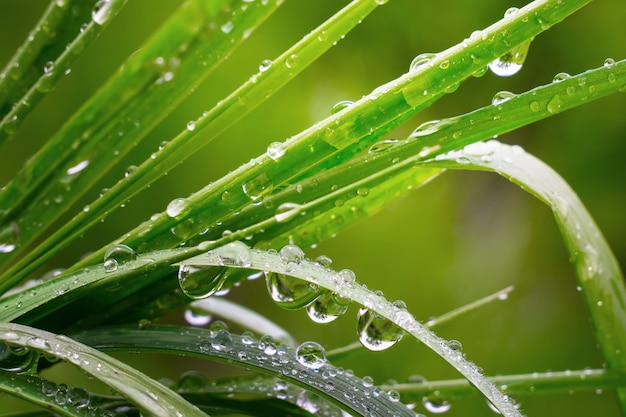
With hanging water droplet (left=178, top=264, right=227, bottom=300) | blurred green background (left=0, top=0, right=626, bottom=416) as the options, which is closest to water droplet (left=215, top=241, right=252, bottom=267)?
hanging water droplet (left=178, top=264, right=227, bottom=300)

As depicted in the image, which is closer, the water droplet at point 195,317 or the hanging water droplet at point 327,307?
the hanging water droplet at point 327,307

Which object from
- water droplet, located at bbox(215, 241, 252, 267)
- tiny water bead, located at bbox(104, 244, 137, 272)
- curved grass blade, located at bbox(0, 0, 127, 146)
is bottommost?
water droplet, located at bbox(215, 241, 252, 267)

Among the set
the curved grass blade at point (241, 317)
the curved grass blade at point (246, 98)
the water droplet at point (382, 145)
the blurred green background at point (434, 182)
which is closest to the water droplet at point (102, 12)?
the curved grass blade at point (246, 98)

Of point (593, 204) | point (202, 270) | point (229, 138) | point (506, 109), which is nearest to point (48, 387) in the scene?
point (202, 270)

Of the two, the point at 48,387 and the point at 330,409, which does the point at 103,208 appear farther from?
the point at 330,409

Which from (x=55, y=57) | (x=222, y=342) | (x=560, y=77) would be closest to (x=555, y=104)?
(x=560, y=77)

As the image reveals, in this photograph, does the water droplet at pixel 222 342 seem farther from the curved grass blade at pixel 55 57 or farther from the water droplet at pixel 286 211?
the curved grass blade at pixel 55 57

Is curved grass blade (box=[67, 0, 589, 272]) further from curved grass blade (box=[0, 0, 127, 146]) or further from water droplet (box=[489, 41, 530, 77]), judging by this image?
curved grass blade (box=[0, 0, 127, 146])
